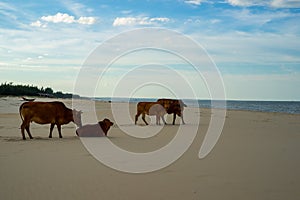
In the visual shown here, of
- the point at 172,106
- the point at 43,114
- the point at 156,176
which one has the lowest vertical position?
the point at 156,176

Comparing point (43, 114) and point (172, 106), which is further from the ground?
point (172, 106)

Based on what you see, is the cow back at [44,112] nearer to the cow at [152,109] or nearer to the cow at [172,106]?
the cow at [152,109]

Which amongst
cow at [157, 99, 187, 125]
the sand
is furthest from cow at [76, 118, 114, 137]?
cow at [157, 99, 187, 125]

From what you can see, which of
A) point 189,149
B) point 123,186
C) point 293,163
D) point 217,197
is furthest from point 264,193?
point 189,149

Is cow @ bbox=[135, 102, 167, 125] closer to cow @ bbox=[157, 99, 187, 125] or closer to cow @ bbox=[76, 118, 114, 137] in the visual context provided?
cow @ bbox=[157, 99, 187, 125]

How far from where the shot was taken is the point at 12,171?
7281mm

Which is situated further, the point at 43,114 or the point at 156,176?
the point at 43,114

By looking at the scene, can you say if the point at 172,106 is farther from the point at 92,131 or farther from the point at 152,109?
the point at 92,131

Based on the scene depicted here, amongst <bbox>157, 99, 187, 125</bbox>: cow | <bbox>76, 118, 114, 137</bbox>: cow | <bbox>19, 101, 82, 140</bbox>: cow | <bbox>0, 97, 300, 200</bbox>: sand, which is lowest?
<bbox>0, 97, 300, 200</bbox>: sand

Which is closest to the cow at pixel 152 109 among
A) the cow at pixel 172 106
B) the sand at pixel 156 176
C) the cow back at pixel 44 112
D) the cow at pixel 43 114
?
the cow at pixel 172 106

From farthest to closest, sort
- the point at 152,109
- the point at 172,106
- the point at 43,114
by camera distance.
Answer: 1. the point at 172,106
2. the point at 152,109
3. the point at 43,114

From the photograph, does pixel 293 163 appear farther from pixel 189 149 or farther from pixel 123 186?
pixel 123 186

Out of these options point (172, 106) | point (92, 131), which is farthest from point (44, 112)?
point (172, 106)

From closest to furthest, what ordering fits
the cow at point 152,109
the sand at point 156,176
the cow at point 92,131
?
the sand at point 156,176
the cow at point 92,131
the cow at point 152,109
